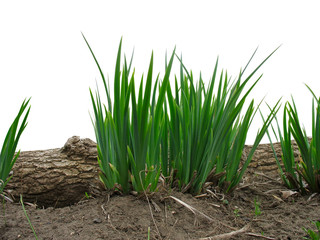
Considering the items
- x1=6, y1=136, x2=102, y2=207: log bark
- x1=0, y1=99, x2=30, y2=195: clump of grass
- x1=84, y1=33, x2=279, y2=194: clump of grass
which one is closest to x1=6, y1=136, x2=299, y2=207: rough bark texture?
x1=6, y1=136, x2=102, y2=207: log bark

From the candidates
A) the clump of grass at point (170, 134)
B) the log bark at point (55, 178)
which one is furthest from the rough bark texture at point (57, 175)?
the clump of grass at point (170, 134)

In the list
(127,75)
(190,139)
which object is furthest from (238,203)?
(127,75)

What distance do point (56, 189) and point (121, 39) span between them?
1409 mm

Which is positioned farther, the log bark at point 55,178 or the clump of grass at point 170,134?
the log bark at point 55,178

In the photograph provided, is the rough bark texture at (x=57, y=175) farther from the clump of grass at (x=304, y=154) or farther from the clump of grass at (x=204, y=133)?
the clump of grass at (x=204, y=133)

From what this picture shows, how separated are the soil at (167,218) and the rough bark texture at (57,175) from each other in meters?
0.49

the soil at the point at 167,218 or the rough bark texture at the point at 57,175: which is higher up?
the rough bark texture at the point at 57,175

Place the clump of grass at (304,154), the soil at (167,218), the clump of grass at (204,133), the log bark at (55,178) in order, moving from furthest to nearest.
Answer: the log bark at (55,178), the clump of grass at (304,154), the clump of grass at (204,133), the soil at (167,218)

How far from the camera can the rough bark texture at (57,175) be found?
93.3 inches

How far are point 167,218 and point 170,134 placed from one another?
0.48 metres

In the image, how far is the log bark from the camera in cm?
237

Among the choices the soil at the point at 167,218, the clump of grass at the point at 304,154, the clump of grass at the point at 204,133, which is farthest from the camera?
the clump of grass at the point at 304,154

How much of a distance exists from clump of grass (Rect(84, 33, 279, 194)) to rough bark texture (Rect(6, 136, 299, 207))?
2.44ft

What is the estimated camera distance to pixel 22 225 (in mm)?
1519
